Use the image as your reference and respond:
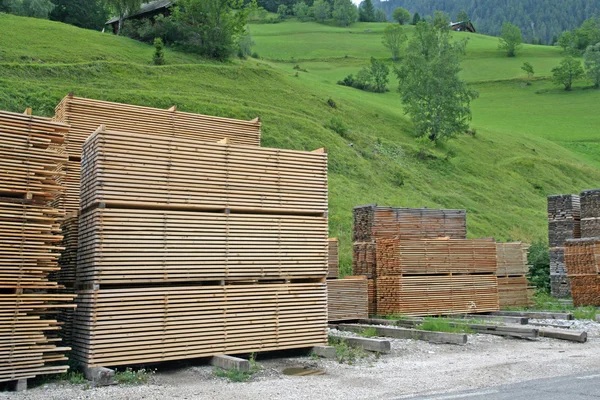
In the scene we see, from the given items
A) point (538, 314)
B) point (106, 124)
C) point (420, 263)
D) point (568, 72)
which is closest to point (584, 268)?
point (538, 314)

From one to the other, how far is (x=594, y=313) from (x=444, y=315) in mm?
3496

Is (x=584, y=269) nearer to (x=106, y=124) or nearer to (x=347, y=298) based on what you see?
(x=347, y=298)

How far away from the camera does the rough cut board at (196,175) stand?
8.51 m

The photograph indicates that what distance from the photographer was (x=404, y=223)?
16.0 metres

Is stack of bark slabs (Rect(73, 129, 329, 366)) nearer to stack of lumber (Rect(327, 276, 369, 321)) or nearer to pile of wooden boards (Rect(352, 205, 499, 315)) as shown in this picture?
stack of lumber (Rect(327, 276, 369, 321))

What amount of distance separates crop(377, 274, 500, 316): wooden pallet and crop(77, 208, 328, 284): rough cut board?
5227 millimetres

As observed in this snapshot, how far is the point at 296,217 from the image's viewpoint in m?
9.84

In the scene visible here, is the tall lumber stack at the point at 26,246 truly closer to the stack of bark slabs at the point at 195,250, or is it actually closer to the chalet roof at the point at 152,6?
the stack of bark slabs at the point at 195,250

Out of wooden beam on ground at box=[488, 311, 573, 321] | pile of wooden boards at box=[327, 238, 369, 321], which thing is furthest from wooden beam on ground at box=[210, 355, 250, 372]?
wooden beam on ground at box=[488, 311, 573, 321]

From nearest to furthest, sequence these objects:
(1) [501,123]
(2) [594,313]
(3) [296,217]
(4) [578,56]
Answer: (3) [296,217]
(2) [594,313]
(1) [501,123]
(4) [578,56]

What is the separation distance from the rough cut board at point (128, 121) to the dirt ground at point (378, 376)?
14.9ft

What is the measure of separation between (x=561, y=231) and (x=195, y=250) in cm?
1506

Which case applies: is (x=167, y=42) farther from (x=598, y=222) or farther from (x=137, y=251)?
(x=137, y=251)

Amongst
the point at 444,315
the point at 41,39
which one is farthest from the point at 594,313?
the point at 41,39
